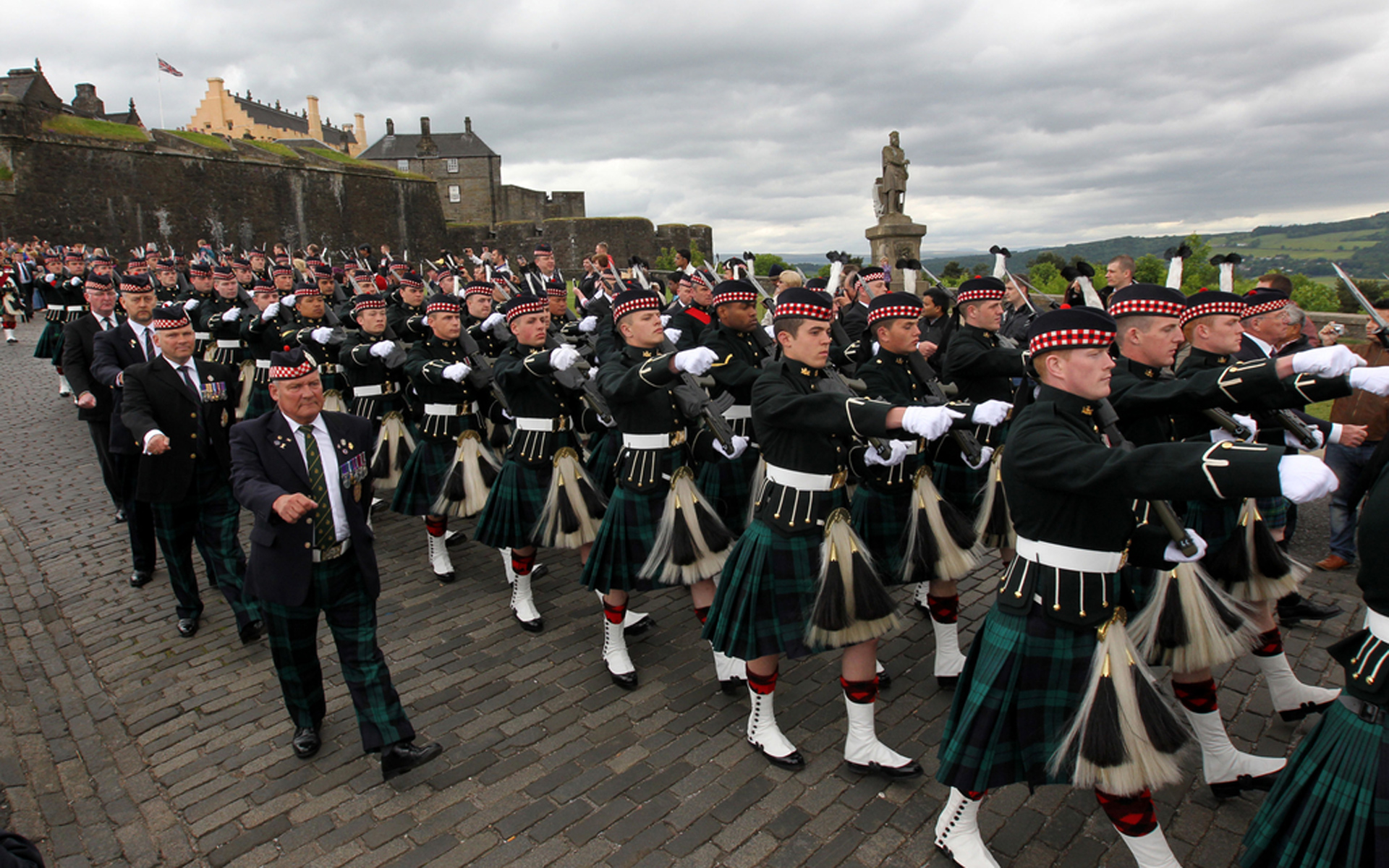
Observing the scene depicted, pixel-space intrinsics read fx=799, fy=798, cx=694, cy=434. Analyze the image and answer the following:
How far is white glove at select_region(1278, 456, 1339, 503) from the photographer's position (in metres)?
2.11

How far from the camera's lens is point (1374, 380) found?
2607 millimetres

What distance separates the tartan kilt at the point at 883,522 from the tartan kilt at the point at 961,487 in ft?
2.27

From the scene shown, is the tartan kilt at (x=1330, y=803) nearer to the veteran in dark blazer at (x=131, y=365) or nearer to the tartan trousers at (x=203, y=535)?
the tartan trousers at (x=203, y=535)

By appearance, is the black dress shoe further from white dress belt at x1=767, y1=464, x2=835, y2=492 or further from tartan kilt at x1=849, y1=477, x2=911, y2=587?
tartan kilt at x1=849, y1=477, x2=911, y2=587

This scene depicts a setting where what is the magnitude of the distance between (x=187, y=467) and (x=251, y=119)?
80.5 m

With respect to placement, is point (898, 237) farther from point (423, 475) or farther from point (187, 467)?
point (187, 467)

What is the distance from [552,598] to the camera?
6.43m

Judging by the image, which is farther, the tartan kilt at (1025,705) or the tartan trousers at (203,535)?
the tartan trousers at (203,535)

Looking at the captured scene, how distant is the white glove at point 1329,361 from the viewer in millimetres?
2834

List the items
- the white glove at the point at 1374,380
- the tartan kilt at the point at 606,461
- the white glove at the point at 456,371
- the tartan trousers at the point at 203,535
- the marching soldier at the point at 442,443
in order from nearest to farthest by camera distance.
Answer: the white glove at the point at 1374,380 → the tartan trousers at the point at 203,535 → the white glove at the point at 456,371 → the tartan kilt at the point at 606,461 → the marching soldier at the point at 442,443

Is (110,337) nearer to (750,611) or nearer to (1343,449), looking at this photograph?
(750,611)

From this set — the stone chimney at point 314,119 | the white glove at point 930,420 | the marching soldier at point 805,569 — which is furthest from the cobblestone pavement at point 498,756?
the stone chimney at point 314,119

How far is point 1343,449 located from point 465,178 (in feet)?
208

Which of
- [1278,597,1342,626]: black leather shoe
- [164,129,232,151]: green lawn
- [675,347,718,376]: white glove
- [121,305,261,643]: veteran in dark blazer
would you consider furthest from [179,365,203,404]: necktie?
[164,129,232,151]: green lawn
